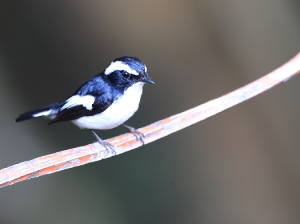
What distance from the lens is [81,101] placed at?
4.25 feet

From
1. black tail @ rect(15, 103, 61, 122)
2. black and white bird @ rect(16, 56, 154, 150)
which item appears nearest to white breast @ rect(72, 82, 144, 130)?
black and white bird @ rect(16, 56, 154, 150)

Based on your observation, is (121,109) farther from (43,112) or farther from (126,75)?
(43,112)

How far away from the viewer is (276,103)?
6.74 feet

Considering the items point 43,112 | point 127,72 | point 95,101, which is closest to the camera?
point 127,72

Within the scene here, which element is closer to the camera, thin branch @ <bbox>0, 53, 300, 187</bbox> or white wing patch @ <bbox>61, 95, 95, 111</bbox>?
thin branch @ <bbox>0, 53, 300, 187</bbox>

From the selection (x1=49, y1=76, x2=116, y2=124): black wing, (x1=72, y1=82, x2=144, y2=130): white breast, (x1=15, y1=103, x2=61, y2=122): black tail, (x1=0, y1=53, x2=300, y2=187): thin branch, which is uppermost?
(x1=15, y1=103, x2=61, y2=122): black tail

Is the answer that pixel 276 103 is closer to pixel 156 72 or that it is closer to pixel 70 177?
pixel 156 72

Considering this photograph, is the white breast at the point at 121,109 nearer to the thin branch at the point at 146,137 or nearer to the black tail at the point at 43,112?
the thin branch at the point at 146,137

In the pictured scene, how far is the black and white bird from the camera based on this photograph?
1116 mm

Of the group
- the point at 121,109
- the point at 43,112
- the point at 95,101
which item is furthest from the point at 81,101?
the point at 43,112

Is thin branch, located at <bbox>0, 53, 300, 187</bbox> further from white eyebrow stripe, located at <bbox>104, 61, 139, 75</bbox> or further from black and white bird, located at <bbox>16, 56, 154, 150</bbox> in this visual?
white eyebrow stripe, located at <bbox>104, 61, 139, 75</bbox>

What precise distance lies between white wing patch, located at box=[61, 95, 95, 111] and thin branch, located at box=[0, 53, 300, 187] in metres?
0.18

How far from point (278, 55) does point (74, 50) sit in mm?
1378

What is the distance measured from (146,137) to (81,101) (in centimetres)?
34
